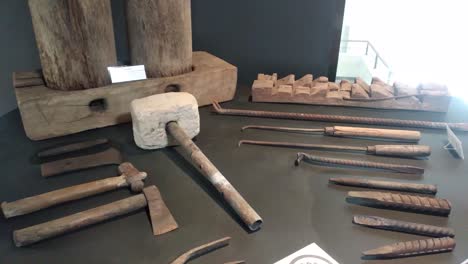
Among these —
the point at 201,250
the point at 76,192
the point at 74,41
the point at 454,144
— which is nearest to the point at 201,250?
the point at 201,250

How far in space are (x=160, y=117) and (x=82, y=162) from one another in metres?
0.36

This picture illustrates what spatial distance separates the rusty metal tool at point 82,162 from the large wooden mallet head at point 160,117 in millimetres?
136

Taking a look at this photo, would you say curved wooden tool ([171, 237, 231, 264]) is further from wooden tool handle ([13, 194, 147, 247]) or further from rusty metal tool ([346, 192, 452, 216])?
rusty metal tool ([346, 192, 452, 216])

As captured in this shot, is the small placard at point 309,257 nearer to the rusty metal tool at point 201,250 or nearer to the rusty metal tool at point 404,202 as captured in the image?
the rusty metal tool at point 201,250

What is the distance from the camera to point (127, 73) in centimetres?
178

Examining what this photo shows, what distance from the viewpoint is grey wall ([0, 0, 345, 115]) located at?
7.36 feet

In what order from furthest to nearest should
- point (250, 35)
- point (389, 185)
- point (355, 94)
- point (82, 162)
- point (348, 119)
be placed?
point (250, 35) < point (355, 94) < point (348, 119) < point (82, 162) < point (389, 185)

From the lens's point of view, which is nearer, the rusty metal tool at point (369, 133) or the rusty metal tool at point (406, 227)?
the rusty metal tool at point (406, 227)

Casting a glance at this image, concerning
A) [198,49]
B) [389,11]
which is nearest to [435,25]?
[389,11]

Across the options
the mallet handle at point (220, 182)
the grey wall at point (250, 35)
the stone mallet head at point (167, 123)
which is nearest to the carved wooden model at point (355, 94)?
the grey wall at point (250, 35)

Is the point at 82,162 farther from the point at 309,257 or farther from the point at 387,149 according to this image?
the point at 387,149

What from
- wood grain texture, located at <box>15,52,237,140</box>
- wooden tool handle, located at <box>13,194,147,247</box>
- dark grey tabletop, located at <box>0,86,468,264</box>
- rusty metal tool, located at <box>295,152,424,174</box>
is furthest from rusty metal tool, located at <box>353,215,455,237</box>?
wood grain texture, located at <box>15,52,237,140</box>

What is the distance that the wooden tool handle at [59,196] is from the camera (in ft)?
4.03

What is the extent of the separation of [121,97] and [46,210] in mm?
660
